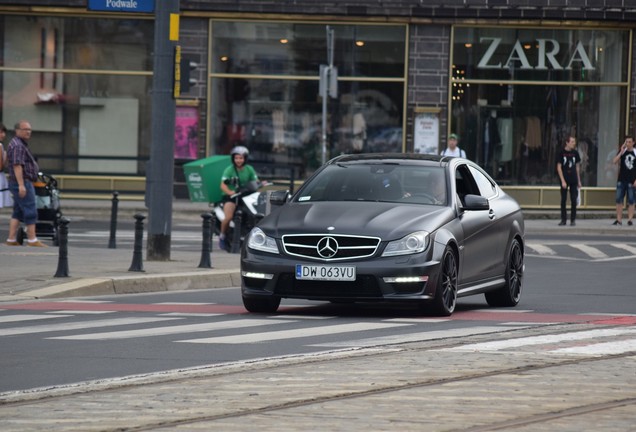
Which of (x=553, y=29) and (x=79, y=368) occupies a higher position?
(x=553, y=29)

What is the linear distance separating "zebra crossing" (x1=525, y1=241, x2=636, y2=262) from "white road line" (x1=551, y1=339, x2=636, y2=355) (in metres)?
12.8

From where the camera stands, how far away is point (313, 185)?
1507 cm

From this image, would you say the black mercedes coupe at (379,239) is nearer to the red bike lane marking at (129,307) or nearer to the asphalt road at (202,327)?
the asphalt road at (202,327)

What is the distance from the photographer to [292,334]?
12.2m

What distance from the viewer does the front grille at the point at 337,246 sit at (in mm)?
13656

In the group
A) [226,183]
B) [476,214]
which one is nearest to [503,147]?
[226,183]

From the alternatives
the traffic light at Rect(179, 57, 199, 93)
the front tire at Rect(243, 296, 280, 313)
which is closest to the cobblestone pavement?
the front tire at Rect(243, 296, 280, 313)

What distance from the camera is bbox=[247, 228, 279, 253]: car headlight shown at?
14.0 metres

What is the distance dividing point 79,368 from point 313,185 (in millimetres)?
5427

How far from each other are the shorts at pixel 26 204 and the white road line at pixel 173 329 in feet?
30.8

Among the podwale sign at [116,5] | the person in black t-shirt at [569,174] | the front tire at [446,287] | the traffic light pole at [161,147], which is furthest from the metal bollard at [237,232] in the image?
the person in black t-shirt at [569,174]

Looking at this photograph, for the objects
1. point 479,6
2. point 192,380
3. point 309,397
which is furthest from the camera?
point 479,6

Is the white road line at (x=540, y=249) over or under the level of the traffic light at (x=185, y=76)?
under

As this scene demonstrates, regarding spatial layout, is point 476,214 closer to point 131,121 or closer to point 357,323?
point 357,323
